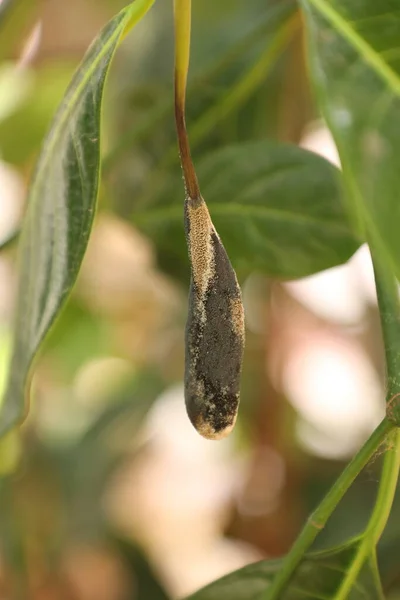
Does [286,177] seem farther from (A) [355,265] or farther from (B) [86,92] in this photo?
(A) [355,265]

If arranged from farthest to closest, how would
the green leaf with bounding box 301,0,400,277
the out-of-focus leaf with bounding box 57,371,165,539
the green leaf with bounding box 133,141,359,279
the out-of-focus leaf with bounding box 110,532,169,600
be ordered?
1. the out-of-focus leaf with bounding box 57,371,165,539
2. the out-of-focus leaf with bounding box 110,532,169,600
3. the green leaf with bounding box 133,141,359,279
4. the green leaf with bounding box 301,0,400,277

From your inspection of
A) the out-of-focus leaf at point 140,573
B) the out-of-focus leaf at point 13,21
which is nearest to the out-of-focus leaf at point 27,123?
the out-of-focus leaf at point 13,21

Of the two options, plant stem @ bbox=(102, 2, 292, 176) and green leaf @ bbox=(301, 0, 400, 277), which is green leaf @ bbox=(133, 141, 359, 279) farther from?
green leaf @ bbox=(301, 0, 400, 277)

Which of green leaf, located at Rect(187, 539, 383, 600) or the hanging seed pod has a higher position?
the hanging seed pod

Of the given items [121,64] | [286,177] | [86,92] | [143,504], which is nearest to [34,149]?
[121,64]

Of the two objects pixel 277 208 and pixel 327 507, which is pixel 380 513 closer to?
pixel 327 507

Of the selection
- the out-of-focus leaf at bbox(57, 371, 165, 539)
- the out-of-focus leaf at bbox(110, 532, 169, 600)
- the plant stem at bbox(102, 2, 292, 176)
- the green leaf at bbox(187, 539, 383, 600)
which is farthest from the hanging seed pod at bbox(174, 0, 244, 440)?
the out-of-focus leaf at bbox(57, 371, 165, 539)
